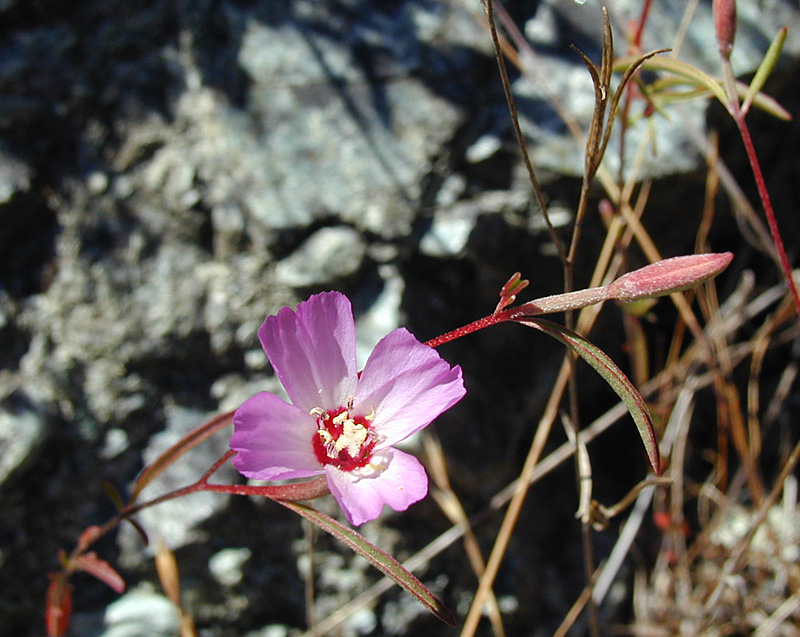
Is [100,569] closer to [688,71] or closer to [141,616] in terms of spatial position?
[141,616]

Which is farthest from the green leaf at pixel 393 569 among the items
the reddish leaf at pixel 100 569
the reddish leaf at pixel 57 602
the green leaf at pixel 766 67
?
the green leaf at pixel 766 67

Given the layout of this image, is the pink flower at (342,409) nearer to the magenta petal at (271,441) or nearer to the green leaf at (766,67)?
the magenta petal at (271,441)

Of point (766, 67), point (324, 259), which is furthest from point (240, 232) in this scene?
point (766, 67)

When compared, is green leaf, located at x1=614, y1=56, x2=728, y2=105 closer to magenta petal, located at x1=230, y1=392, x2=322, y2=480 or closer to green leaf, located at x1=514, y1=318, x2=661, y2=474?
green leaf, located at x1=514, y1=318, x2=661, y2=474

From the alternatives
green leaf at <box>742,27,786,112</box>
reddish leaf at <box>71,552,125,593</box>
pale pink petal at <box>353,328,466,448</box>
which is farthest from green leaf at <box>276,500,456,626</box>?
green leaf at <box>742,27,786,112</box>

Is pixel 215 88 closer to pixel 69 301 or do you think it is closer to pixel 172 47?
pixel 172 47

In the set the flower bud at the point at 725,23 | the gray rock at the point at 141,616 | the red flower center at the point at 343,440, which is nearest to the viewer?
the red flower center at the point at 343,440
